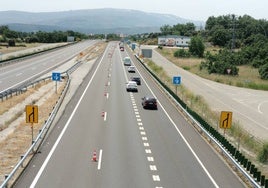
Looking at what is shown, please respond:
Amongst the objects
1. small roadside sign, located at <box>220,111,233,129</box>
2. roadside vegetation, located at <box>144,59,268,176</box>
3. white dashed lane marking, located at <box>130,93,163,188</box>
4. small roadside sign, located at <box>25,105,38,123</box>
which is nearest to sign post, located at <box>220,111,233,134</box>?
small roadside sign, located at <box>220,111,233,129</box>

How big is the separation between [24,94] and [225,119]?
27.5 m

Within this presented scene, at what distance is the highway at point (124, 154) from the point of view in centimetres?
1836

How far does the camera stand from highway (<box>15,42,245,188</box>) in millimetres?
18359

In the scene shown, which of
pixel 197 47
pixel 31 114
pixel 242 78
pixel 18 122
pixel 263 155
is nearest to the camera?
pixel 31 114

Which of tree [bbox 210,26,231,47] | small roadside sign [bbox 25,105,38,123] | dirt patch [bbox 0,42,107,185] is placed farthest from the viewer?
tree [bbox 210,26,231,47]

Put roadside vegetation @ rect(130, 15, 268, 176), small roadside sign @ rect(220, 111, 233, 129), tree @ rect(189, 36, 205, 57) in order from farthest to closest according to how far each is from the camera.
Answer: tree @ rect(189, 36, 205, 57), roadside vegetation @ rect(130, 15, 268, 176), small roadside sign @ rect(220, 111, 233, 129)

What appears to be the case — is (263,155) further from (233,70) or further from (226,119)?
(233,70)

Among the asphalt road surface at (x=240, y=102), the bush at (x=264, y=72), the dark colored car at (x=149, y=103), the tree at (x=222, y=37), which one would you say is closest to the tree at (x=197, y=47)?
the bush at (x=264, y=72)

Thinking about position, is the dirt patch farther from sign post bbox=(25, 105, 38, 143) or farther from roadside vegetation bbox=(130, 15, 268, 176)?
roadside vegetation bbox=(130, 15, 268, 176)

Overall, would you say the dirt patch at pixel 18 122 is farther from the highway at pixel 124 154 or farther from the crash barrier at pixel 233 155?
the crash barrier at pixel 233 155

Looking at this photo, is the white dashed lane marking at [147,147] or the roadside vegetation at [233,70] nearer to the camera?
the white dashed lane marking at [147,147]

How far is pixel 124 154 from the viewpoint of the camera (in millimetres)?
22766

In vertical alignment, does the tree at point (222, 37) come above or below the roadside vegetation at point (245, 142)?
above

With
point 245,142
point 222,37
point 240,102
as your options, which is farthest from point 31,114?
point 222,37
